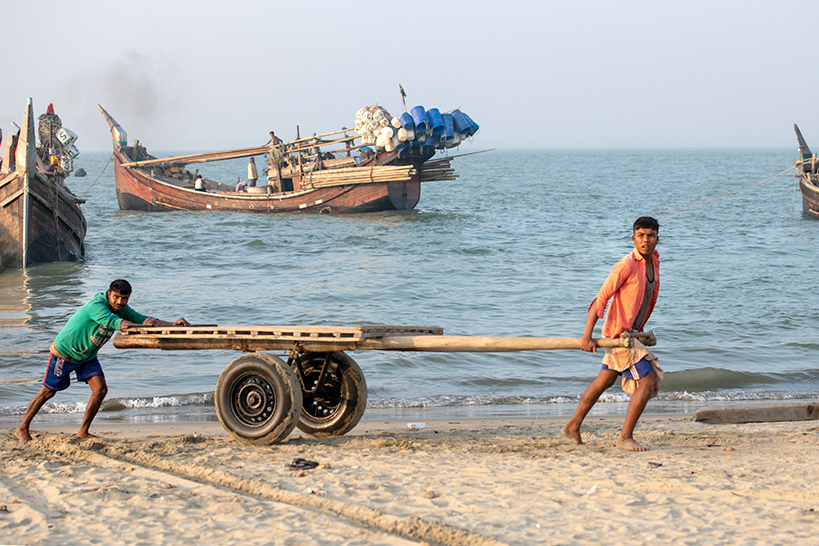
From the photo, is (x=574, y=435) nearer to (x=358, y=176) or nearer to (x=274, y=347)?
(x=274, y=347)

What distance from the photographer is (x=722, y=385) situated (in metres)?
8.70

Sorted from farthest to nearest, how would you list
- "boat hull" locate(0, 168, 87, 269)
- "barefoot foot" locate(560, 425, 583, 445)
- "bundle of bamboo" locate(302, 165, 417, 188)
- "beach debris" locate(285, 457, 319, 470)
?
"bundle of bamboo" locate(302, 165, 417, 188) < "boat hull" locate(0, 168, 87, 269) < "barefoot foot" locate(560, 425, 583, 445) < "beach debris" locate(285, 457, 319, 470)

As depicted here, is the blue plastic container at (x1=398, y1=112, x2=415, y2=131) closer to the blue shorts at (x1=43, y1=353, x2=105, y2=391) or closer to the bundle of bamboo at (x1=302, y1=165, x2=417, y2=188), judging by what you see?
the bundle of bamboo at (x1=302, y1=165, x2=417, y2=188)

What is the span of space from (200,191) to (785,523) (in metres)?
28.2

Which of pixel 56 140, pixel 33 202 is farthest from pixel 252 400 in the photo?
pixel 56 140

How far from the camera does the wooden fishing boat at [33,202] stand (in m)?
15.9

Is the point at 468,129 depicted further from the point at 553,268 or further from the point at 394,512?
the point at 394,512

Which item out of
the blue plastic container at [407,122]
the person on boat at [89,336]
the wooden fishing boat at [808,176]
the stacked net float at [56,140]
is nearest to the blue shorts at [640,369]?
the person on boat at [89,336]

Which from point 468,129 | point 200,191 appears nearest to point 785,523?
point 468,129

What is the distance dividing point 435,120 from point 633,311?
70.0ft

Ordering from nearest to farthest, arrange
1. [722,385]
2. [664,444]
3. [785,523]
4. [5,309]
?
[785,523] → [664,444] → [722,385] → [5,309]

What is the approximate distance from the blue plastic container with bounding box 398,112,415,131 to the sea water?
361 centimetres

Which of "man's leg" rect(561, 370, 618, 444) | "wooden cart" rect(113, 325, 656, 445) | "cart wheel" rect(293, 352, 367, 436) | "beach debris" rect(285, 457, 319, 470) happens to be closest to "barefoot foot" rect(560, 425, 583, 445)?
"man's leg" rect(561, 370, 618, 444)

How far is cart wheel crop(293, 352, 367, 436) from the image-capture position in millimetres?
5422
